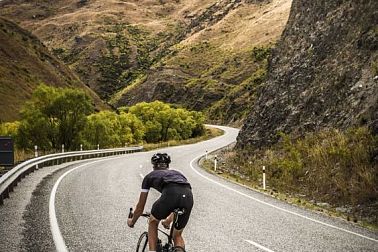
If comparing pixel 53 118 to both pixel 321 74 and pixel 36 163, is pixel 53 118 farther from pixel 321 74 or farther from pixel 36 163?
pixel 321 74

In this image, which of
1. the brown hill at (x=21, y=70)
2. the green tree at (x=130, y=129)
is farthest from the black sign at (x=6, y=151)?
the green tree at (x=130, y=129)

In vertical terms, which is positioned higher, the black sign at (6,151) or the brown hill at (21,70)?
the brown hill at (21,70)

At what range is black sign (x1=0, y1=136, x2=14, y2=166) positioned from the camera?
17594mm

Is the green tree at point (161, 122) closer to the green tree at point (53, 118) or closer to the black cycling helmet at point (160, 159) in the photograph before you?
the green tree at point (53, 118)

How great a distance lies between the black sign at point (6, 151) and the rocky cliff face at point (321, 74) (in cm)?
1323

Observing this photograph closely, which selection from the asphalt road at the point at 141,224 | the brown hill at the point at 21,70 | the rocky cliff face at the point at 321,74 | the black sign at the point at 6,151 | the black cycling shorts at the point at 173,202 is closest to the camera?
the black cycling shorts at the point at 173,202

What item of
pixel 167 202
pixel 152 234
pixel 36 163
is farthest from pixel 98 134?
pixel 167 202

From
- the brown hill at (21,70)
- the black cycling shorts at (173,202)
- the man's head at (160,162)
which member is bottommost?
the black cycling shorts at (173,202)

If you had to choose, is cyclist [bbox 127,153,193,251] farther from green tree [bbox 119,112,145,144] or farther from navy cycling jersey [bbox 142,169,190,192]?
green tree [bbox 119,112,145,144]

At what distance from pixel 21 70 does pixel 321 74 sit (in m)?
66.1

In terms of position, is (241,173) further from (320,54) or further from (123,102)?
(123,102)

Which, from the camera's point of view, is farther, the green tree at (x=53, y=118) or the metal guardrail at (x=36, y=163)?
the green tree at (x=53, y=118)

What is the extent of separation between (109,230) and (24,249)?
6.62 feet

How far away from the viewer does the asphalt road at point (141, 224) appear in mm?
8180
